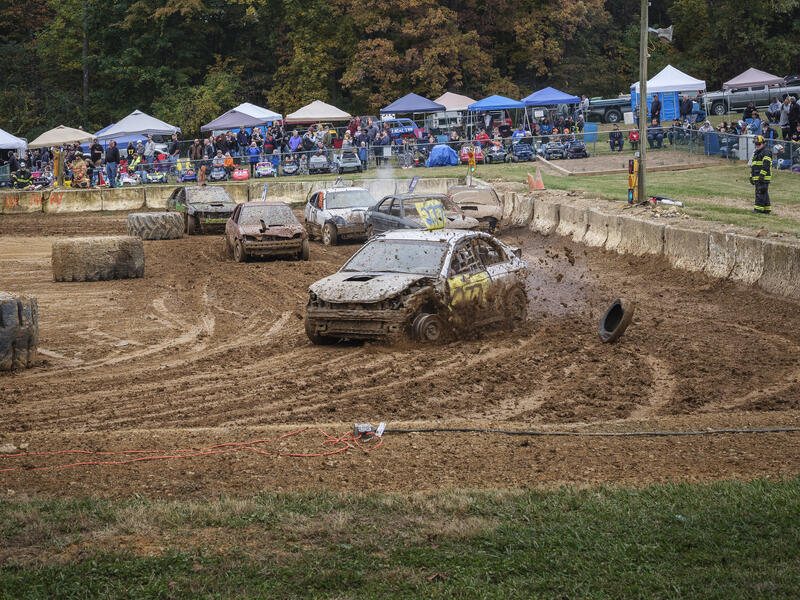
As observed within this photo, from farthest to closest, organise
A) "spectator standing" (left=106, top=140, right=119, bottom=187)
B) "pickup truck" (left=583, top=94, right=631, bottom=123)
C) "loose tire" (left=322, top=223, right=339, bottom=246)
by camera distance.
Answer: "pickup truck" (left=583, top=94, right=631, bottom=123), "spectator standing" (left=106, top=140, right=119, bottom=187), "loose tire" (left=322, top=223, right=339, bottom=246)

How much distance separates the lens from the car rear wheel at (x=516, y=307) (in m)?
13.9

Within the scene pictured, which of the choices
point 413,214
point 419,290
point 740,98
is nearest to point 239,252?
point 413,214

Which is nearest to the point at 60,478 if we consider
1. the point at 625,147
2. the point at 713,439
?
the point at 713,439

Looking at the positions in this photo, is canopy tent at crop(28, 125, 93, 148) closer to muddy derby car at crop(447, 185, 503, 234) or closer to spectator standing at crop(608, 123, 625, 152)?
spectator standing at crop(608, 123, 625, 152)

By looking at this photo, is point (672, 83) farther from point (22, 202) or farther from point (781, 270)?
point (781, 270)

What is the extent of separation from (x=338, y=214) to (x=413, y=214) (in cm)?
305

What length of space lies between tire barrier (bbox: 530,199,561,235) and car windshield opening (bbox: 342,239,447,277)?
1253 cm

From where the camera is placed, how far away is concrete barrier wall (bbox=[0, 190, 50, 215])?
3731 cm

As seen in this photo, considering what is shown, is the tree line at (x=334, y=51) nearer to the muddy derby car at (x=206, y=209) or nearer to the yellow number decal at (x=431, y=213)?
the muddy derby car at (x=206, y=209)

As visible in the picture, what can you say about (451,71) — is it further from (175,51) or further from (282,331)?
(282,331)

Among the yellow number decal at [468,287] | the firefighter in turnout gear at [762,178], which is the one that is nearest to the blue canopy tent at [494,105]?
the firefighter in turnout gear at [762,178]

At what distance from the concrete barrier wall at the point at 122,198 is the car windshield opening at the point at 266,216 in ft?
53.2

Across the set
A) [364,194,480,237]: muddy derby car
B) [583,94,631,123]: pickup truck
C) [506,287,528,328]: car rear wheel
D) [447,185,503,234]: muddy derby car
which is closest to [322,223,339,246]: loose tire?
[364,194,480,237]: muddy derby car

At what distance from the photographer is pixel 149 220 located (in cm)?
2738
